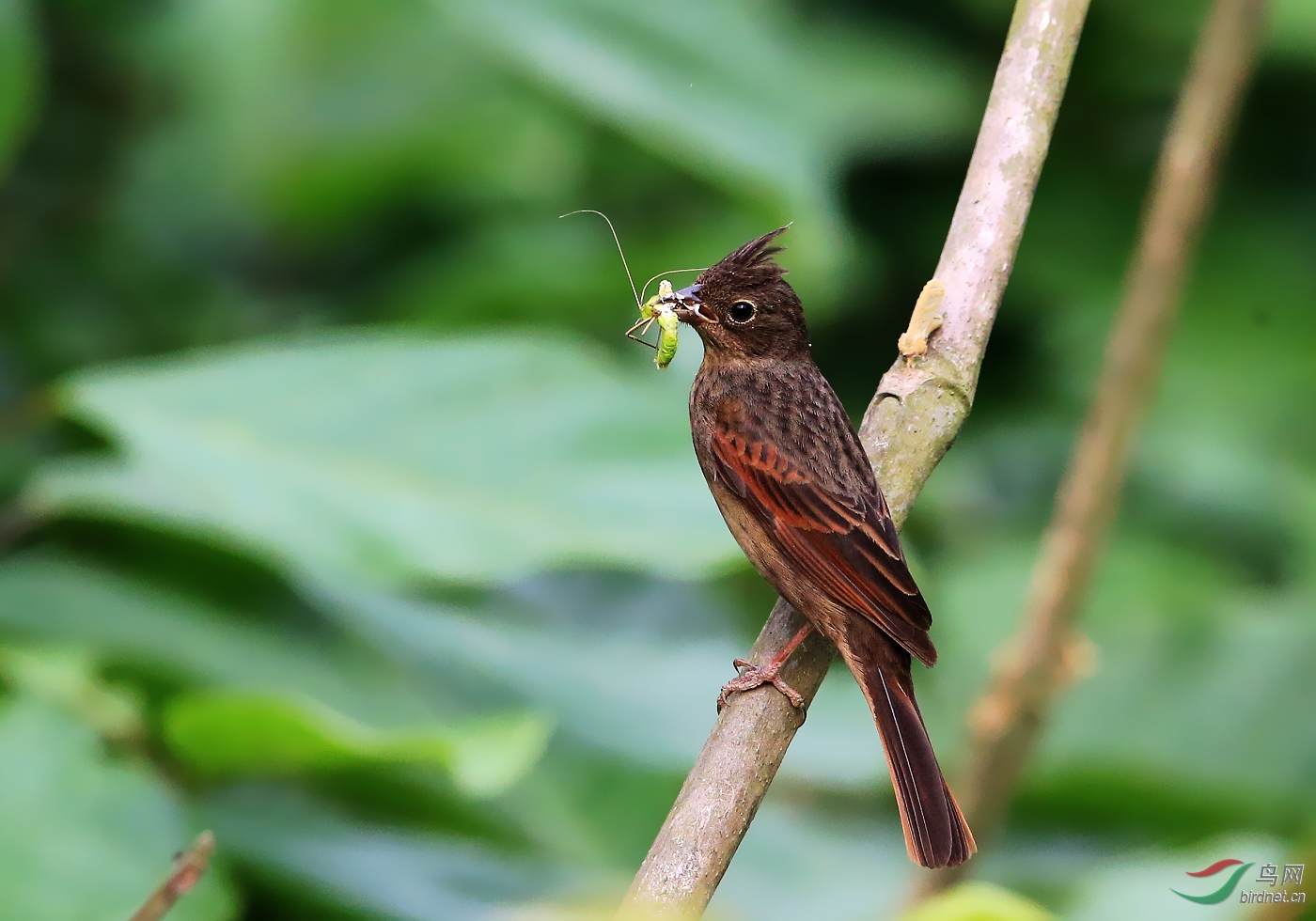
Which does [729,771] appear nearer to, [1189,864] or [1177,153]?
[1189,864]

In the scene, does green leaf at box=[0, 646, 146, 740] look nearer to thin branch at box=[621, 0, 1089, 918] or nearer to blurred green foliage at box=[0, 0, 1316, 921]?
blurred green foliage at box=[0, 0, 1316, 921]

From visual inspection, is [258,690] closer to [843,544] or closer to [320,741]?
[320,741]

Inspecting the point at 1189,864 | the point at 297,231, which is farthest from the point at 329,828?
the point at 297,231

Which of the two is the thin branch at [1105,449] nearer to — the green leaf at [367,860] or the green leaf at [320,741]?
the green leaf at [320,741]

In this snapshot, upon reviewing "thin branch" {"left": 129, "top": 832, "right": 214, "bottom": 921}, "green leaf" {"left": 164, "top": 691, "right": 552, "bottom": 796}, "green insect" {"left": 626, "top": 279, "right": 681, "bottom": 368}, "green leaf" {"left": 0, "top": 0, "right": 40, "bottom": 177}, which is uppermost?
"green leaf" {"left": 0, "top": 0, "right": 40, "bottom": 177}

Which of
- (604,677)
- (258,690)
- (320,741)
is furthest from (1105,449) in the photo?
(258,690)

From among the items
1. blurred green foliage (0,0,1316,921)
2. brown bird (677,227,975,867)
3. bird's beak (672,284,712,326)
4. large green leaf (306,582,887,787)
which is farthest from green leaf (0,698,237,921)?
bird's beak (672,284,712,326)

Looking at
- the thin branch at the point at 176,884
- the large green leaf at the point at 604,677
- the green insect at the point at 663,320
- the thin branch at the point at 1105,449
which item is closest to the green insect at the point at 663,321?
the green insect at the point at 663,320
